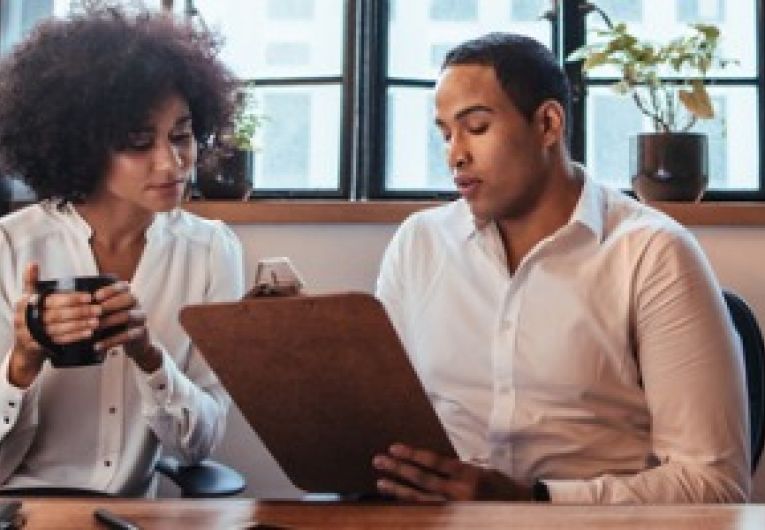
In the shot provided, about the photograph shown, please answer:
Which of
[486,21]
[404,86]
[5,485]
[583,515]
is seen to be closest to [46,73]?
[5,485]

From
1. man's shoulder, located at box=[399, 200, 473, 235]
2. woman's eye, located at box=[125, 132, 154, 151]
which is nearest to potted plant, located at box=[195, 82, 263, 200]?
woman's eye, located at box=[125, 132, 154, 151]

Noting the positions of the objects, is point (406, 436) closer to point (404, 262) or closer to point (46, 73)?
point (404, 262)

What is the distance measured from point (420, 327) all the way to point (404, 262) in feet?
0.39

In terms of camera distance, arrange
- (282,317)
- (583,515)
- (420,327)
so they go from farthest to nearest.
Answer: (420,327) → (282,317) → (583,515)

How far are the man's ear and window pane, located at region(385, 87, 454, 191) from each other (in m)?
0.79

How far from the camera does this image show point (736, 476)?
1262mm

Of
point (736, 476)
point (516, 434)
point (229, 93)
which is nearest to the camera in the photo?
point (736, 476)

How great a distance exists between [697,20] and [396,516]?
1673 mm

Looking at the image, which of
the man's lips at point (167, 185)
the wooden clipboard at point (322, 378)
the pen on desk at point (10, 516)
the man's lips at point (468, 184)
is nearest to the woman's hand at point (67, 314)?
the wooden clipboard at point (322, 378)

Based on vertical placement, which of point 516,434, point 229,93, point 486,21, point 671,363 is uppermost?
point 486,21

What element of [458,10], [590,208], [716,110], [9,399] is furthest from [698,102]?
[9,399]

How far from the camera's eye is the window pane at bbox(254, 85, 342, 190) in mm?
2289

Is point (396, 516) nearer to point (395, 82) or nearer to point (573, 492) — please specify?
point (573, 492)

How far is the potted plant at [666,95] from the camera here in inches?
78.7
